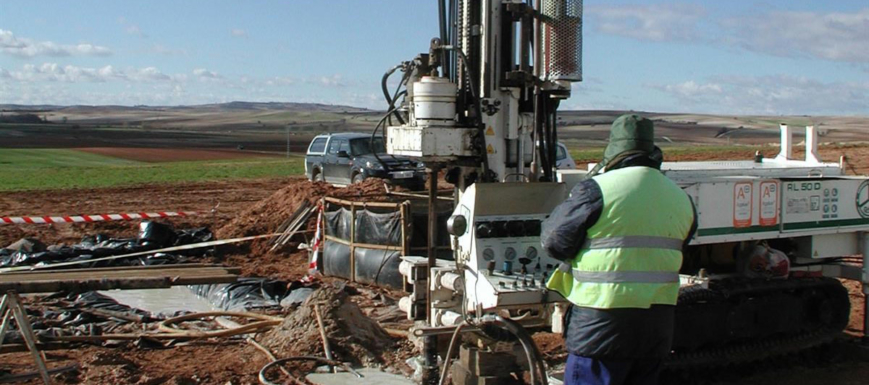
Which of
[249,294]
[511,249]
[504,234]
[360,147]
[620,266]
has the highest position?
[620,266]

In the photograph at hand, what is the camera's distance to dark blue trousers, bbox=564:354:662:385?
5.06 m

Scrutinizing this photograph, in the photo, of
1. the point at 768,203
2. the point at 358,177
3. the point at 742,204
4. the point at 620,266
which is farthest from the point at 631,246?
the point at 358,177

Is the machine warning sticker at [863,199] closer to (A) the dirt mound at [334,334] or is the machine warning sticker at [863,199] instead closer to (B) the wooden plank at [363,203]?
(A) the dirt mound at [334,334]

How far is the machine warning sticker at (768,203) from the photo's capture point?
8.45 m

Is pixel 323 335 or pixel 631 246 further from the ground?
pixel 631 246

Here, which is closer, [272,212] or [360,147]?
[272,212]

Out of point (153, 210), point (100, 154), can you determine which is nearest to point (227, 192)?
point (153, 210)

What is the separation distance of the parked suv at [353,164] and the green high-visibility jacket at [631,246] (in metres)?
18.6

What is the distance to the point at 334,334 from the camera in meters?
9.25

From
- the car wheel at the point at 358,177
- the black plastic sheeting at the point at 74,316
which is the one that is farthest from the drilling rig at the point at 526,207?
the car wheel at the point at 358,177

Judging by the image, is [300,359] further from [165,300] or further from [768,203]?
[165,300]

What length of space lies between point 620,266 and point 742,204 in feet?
12.0

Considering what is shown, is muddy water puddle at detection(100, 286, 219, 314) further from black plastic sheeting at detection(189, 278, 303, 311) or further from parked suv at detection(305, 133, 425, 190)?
parked suv at detection(305, 133, 425, 190)

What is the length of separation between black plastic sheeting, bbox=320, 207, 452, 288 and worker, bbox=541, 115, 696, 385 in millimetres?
8063
